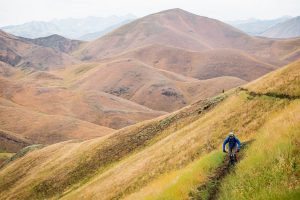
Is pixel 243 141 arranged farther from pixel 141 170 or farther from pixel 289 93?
pixel 141 170

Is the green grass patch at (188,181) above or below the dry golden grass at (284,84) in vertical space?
below

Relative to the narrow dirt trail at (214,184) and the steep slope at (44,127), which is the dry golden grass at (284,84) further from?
the steep slope at (44,127)

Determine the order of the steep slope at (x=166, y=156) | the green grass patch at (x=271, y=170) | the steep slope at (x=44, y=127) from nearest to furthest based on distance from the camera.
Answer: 1. the green grass patch at (x=271, y=170)
2. the steep slope at (x=166, y=156)
3. the steep slope at (x=44, y=127)

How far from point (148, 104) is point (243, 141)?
16034 centimetres

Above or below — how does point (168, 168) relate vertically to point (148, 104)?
above

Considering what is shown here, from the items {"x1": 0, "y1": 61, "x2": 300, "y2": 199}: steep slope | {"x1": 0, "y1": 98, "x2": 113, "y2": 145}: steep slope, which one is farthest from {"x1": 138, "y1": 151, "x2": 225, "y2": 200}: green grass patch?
{"x1": 0, "y1": 98, "x2": 113, "y2": 145}: steep slope

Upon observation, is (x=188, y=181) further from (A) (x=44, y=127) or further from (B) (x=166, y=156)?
(A) (x=44, y=127)

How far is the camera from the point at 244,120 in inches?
1050

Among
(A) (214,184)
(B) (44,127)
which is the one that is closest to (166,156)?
(A) (214,184)

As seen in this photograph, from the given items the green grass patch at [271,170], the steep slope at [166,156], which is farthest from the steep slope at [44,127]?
the green grass patch at [271,170]

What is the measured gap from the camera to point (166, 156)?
1181 inches

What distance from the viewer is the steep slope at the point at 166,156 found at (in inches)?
770

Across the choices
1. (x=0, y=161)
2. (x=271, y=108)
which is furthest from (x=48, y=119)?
(x=271, y=108)

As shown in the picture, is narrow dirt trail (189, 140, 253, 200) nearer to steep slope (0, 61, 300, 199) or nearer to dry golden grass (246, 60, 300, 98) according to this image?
steep slope (0, 61, 300, 199)
